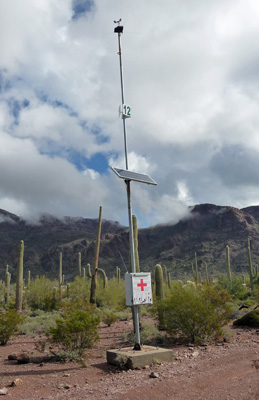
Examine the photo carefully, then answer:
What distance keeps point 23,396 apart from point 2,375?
1.80 metres

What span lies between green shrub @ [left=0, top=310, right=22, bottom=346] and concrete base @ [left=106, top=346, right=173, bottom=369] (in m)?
4.64

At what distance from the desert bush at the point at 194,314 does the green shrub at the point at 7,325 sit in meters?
4.87

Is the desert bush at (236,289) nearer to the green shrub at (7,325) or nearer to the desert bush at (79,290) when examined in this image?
the desert bush at (79,290)

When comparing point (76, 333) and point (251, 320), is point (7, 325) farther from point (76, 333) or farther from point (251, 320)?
point (251, 320)

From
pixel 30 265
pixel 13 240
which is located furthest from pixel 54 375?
pixel 13 240

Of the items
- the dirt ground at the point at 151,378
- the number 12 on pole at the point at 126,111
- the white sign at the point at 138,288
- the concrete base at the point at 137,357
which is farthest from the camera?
the number 12 on pole at the point at 126,111

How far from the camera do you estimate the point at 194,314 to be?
11047mm

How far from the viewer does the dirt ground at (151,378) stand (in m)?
6.20

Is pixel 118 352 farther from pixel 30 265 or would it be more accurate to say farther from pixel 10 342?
pixel 30 265

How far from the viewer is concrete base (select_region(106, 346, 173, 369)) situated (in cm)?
811

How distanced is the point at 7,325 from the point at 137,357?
5766 millimetres

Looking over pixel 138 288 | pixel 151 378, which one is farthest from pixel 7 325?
pixel 151 378

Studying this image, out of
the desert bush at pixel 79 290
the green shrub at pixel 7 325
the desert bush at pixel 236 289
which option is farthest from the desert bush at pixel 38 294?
the desert bush at pixel 236 289

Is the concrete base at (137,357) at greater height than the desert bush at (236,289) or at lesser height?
lesser
